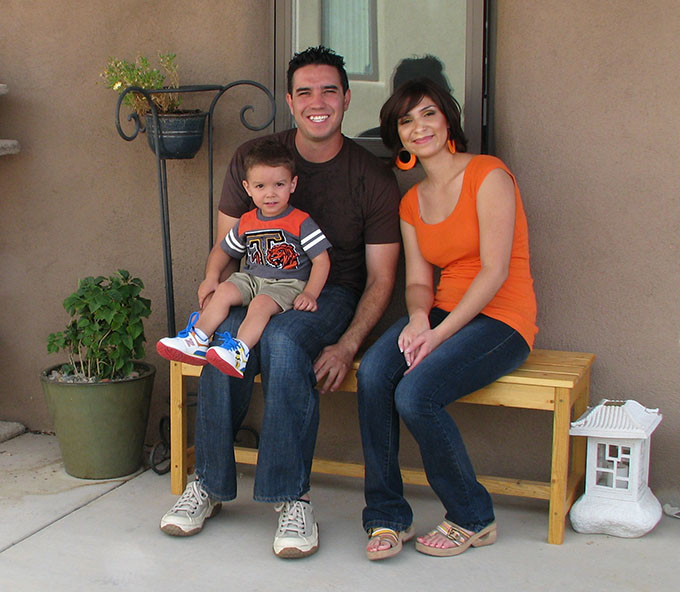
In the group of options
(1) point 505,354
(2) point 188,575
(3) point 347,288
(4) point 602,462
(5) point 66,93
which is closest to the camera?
(2) point 188,575

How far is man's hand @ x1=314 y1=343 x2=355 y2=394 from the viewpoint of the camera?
104 inches

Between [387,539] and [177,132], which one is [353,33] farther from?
[387,539]

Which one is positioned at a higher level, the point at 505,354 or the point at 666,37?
the point at 666,37

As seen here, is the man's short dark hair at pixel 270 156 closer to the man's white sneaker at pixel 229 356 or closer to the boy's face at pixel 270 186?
the boy's face at pixel 270 186

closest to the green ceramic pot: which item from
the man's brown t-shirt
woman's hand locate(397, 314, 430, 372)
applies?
the man's brown t-shirt

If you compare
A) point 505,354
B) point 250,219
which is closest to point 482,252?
point 505,354

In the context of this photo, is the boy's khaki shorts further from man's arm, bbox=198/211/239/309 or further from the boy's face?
the boy's face

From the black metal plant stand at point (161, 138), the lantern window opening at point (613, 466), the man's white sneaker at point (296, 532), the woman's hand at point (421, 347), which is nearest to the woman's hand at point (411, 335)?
the woman's hand at point (421, 347)

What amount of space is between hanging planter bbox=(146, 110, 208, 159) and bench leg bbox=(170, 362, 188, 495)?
0.76 meters

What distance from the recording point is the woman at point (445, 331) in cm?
245

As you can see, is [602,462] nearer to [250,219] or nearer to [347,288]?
[347,288]

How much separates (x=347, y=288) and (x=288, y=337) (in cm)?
44

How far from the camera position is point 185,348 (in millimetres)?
2512

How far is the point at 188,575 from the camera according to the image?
2371 mm
